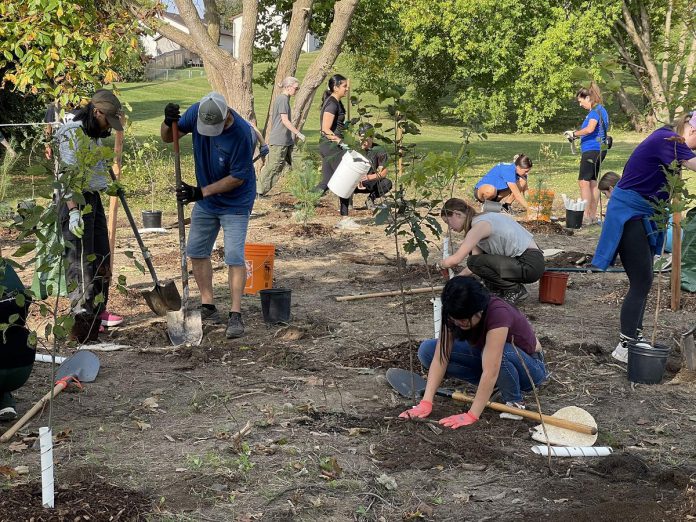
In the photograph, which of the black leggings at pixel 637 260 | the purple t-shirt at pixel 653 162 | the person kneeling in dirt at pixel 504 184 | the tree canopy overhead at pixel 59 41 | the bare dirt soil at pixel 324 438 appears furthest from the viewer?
the person kneeling in dirt at pixel 504 184

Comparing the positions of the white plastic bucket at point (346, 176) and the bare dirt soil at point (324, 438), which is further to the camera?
the white plastic bucket at point (346, 176)

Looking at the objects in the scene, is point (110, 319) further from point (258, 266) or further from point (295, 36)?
point (295, 36)

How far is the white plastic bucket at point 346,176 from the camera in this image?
10.8m

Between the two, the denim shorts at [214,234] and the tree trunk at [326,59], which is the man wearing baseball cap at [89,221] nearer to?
the denim shorts at [214,234]

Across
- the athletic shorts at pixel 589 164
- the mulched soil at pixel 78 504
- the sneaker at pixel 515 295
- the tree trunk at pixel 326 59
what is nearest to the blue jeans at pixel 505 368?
the mulched soil at pixel 78 504

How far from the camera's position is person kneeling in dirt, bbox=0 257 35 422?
4395 mm

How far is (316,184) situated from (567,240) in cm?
324

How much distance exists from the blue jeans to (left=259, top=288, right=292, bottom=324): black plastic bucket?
5.97ft

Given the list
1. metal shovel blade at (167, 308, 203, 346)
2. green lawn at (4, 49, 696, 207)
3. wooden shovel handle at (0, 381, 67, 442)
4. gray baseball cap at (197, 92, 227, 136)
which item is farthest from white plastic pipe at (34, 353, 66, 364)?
green lawn at (4, 49, 696, 207)

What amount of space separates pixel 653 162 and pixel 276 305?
2850mm

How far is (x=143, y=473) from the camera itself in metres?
4.00

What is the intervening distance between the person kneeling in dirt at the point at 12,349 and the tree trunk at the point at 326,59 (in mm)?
10464

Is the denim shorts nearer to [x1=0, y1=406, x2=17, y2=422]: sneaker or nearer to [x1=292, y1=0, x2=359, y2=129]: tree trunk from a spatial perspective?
[x1=0, y1=406, x2=17, y2=422]: sneaker

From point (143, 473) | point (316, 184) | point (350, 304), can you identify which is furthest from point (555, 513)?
point (316, 184)
